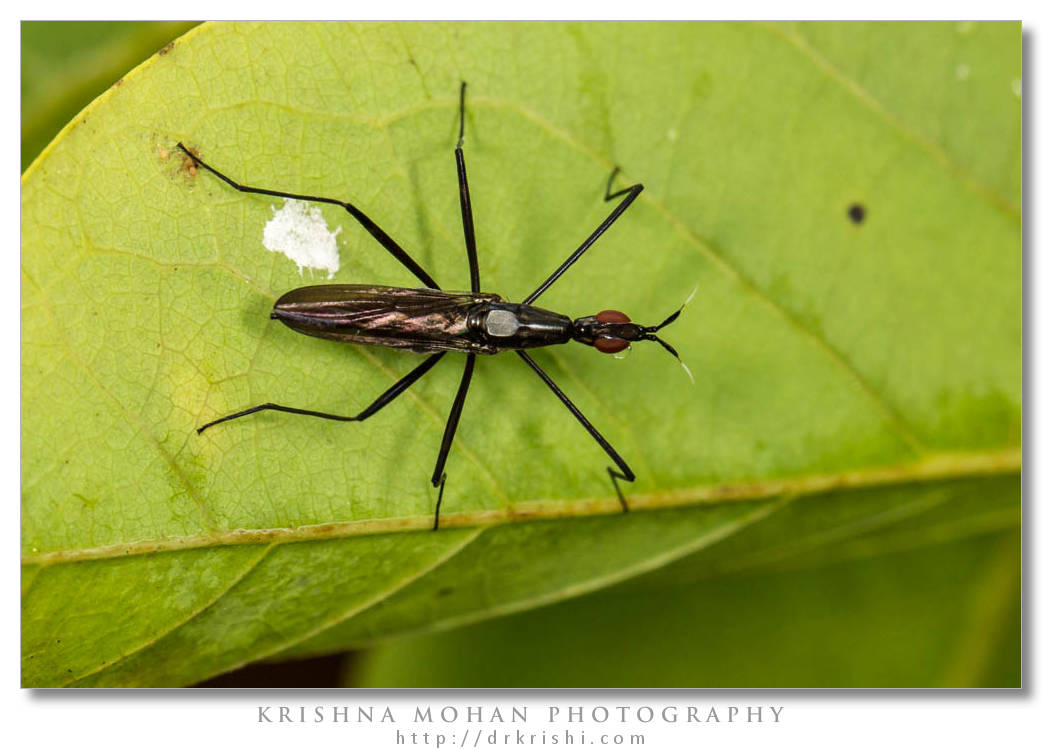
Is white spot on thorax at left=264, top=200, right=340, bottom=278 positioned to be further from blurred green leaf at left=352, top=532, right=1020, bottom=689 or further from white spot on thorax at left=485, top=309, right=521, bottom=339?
blurred green leaf at left=352, top=532, right=1020, bottom=689

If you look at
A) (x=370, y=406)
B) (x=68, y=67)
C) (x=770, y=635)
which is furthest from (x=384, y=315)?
(x=770, y=635)

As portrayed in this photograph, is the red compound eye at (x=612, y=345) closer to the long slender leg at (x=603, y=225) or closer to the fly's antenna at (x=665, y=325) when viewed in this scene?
the fly's antenna at (x=665, y=325)

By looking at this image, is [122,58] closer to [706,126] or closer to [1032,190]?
[706,126]

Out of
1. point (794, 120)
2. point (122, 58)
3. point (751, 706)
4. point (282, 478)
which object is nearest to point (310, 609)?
point (282, 478)

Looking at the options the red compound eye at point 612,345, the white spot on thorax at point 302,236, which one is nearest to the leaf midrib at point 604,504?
the red compound eye at point 612,345

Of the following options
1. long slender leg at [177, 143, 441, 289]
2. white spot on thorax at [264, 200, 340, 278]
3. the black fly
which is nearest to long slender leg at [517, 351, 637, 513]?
the black fly

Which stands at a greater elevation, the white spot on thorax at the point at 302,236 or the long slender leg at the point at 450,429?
the white spot on thorax at the point at 302,236

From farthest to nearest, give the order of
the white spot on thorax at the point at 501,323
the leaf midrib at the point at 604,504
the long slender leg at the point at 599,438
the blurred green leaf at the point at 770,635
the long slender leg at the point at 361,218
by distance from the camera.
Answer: the blurred green leaf at the point at 770,635 < the white spot on thorax at the point at 501,323 < the long slender leg at the point at 599,438 < the long slender leg at the point at 361,218 < the leaf midrib at the point at 604,504
